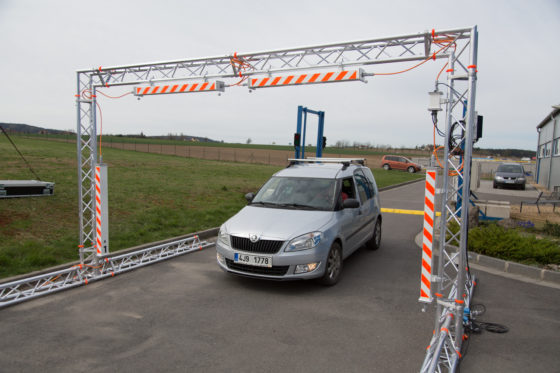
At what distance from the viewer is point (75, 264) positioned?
22.1ft

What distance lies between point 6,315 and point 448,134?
5727 millimetres

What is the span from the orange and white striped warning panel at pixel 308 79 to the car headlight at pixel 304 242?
233 centimetres

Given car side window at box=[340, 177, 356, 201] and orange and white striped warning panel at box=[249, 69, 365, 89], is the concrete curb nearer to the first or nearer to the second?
car side window at box=[340, 177, 356, 201]

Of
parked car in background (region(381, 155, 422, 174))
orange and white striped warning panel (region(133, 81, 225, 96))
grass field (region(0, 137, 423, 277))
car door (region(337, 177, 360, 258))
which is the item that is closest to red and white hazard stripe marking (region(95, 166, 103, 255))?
grass field (region(0, 137, 423, 277))

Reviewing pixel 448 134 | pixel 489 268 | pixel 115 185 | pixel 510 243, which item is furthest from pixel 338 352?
pixel 115 185

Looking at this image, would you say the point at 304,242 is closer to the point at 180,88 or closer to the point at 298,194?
the point at 298,194

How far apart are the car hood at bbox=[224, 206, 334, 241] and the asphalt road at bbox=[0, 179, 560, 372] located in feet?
2.92

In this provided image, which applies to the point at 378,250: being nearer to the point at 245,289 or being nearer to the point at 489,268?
the point at 489,268

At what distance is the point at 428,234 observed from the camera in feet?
14.6

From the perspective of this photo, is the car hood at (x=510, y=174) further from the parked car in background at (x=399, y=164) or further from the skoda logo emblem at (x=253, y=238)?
the skoda logo emblem at (x=253, y=238)

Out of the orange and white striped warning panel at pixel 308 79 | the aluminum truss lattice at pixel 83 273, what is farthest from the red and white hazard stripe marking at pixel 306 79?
the aluminum truss lattice at pixel 83 273

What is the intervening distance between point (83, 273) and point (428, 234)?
17.8ft

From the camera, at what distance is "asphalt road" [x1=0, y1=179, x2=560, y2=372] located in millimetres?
3869

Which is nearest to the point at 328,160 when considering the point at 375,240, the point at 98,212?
the point at 375,240
